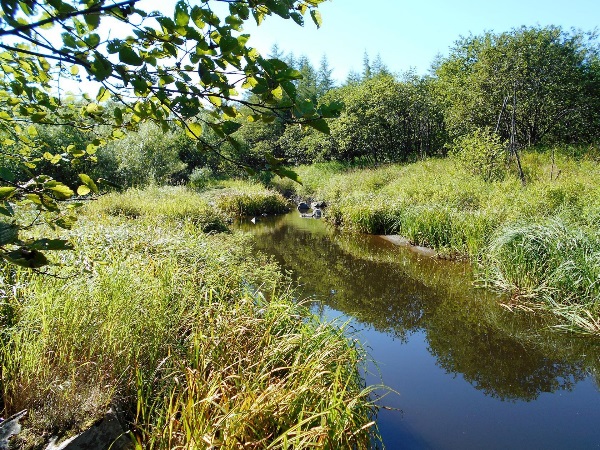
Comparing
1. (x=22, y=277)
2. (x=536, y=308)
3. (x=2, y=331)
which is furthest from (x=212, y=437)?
(x=536, y=308)

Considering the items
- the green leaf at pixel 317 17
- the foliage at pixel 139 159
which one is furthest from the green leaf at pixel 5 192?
the foliage at pixel 139 159

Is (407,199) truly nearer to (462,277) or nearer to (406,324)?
(462,277)

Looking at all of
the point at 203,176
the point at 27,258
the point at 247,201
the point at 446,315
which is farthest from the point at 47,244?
the point at 203,176

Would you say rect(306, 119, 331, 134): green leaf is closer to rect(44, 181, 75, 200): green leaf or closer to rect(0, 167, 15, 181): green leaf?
rect(44, 181, 75, 200): green leaf

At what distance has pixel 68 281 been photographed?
366 cm

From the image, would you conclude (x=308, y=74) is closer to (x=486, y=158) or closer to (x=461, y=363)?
(x=486, y=158)

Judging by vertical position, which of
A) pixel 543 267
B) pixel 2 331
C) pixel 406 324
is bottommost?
pixel 406 324

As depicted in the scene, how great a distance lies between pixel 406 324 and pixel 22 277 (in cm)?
513

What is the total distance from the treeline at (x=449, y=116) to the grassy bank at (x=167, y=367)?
728 cm

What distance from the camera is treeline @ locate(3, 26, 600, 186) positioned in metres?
15.6

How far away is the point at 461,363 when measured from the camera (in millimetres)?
5086

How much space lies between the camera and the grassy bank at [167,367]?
8.13 feet

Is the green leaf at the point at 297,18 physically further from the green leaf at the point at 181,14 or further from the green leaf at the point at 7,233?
the green leaf at the point at 7,233

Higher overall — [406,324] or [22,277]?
[22,277]
